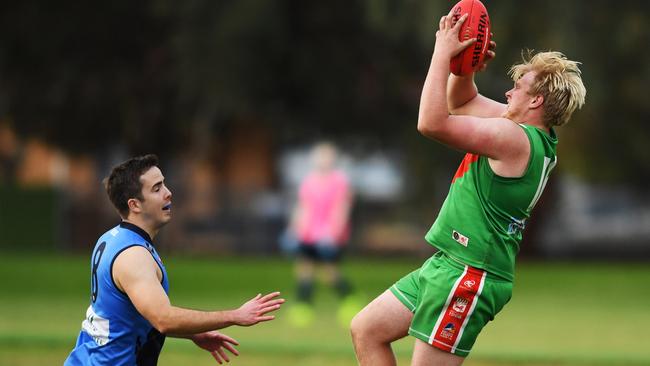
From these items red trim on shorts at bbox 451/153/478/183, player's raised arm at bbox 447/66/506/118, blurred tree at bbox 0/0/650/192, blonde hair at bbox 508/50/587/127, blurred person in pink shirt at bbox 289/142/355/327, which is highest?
blurred tree at bbox 0/0/650/192

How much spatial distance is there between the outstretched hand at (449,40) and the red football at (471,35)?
0.04 metres

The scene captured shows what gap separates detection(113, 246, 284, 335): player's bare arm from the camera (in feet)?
19.4

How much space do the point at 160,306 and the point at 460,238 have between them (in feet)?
5.39

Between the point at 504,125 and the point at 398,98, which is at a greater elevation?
the point at 398,98

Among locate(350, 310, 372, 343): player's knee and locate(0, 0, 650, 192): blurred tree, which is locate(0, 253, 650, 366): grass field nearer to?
locate(0, 0, 650, 192): blurred tree

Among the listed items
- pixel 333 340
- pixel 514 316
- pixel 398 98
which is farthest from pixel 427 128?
pixel 398 98

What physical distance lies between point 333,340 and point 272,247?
22257 millimetres

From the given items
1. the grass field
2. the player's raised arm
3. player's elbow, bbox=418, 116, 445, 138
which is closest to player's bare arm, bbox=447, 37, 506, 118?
the player's raised arm

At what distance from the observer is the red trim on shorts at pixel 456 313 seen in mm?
6387

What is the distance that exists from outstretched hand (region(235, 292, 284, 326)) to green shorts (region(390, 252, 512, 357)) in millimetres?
846

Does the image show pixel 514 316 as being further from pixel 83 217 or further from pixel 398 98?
pixel 83 217

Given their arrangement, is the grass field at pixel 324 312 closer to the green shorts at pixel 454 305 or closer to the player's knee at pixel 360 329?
the player's knee at pixel 360 329

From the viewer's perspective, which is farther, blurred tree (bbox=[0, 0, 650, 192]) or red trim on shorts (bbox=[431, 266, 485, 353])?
blurred tree (bbox=[0, 0, 650, 192])

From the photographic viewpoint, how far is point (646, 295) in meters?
22.2
